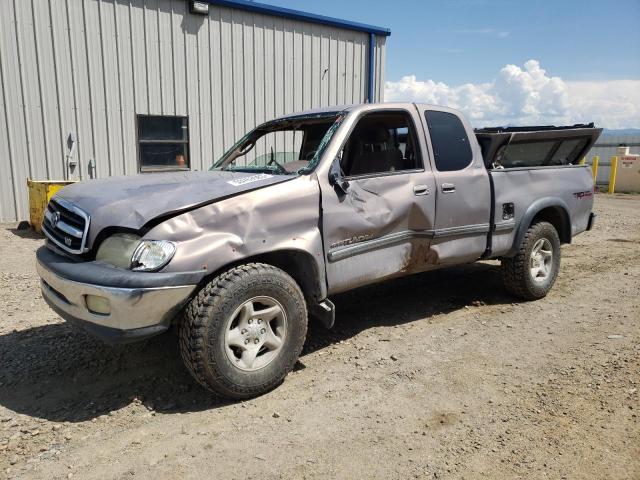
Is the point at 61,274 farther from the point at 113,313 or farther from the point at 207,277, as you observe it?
the point at 207,277

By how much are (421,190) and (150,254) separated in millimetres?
2277

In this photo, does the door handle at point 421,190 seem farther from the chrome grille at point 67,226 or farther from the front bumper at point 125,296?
the chrome grille at point 67,226

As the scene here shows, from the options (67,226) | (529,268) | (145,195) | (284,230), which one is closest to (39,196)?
(67,226)

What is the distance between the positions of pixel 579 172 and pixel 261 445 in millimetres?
4735

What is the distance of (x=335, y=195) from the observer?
3.58 metres

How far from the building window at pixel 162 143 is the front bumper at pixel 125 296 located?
7.49 metres

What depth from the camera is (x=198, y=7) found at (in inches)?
388

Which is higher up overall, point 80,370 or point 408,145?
point 408,145

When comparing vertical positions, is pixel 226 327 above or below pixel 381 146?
below

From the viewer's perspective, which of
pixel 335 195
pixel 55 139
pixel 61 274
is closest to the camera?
pixel 61 274

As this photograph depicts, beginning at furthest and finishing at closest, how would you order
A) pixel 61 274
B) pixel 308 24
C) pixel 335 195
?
pixel 308 24 < pixel 335 195 < pixel 61 274

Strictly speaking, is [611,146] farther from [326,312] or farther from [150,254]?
[150,254]

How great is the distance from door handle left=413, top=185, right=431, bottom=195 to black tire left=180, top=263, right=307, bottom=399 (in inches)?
55.4

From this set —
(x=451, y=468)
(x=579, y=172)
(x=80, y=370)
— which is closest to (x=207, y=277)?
(x=80, y=370)
